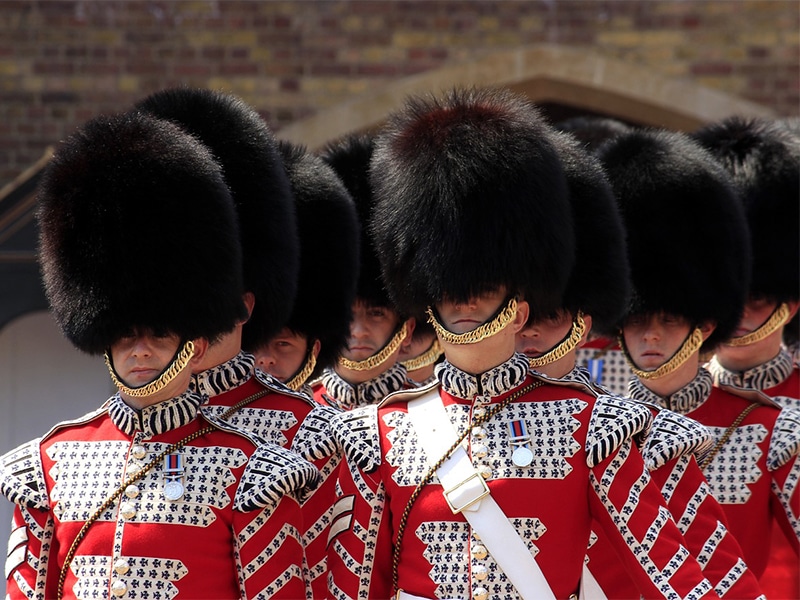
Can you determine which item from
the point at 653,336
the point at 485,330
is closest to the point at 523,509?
the point at 485,330

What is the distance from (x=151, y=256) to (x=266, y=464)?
53 cm

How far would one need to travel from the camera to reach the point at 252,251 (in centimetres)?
355

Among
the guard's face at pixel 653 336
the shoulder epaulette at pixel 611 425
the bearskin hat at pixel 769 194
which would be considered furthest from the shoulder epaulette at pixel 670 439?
the bearskin hat at pixel 769 194

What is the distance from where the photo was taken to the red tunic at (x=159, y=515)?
2.69m

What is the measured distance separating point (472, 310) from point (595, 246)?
2.94 ft

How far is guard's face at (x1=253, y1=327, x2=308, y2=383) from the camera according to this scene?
3996mm

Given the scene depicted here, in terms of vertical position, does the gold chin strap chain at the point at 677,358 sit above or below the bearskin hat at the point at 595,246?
below

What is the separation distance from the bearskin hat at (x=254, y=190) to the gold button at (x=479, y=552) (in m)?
1.13

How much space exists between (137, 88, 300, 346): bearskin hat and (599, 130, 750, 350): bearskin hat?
3.67 ft

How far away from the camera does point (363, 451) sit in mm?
2797

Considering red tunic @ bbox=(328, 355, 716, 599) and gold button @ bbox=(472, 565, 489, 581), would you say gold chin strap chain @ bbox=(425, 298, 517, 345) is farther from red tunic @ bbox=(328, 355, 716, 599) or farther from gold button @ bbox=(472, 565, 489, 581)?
gold button @ bbox=(472, 565, 489, 581)

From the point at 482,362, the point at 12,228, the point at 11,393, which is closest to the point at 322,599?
the point at 482,362

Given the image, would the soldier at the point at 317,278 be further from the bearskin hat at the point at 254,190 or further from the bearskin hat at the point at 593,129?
the bearskin hat at the point at 593,129

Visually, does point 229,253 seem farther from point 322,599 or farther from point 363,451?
point 322,599
